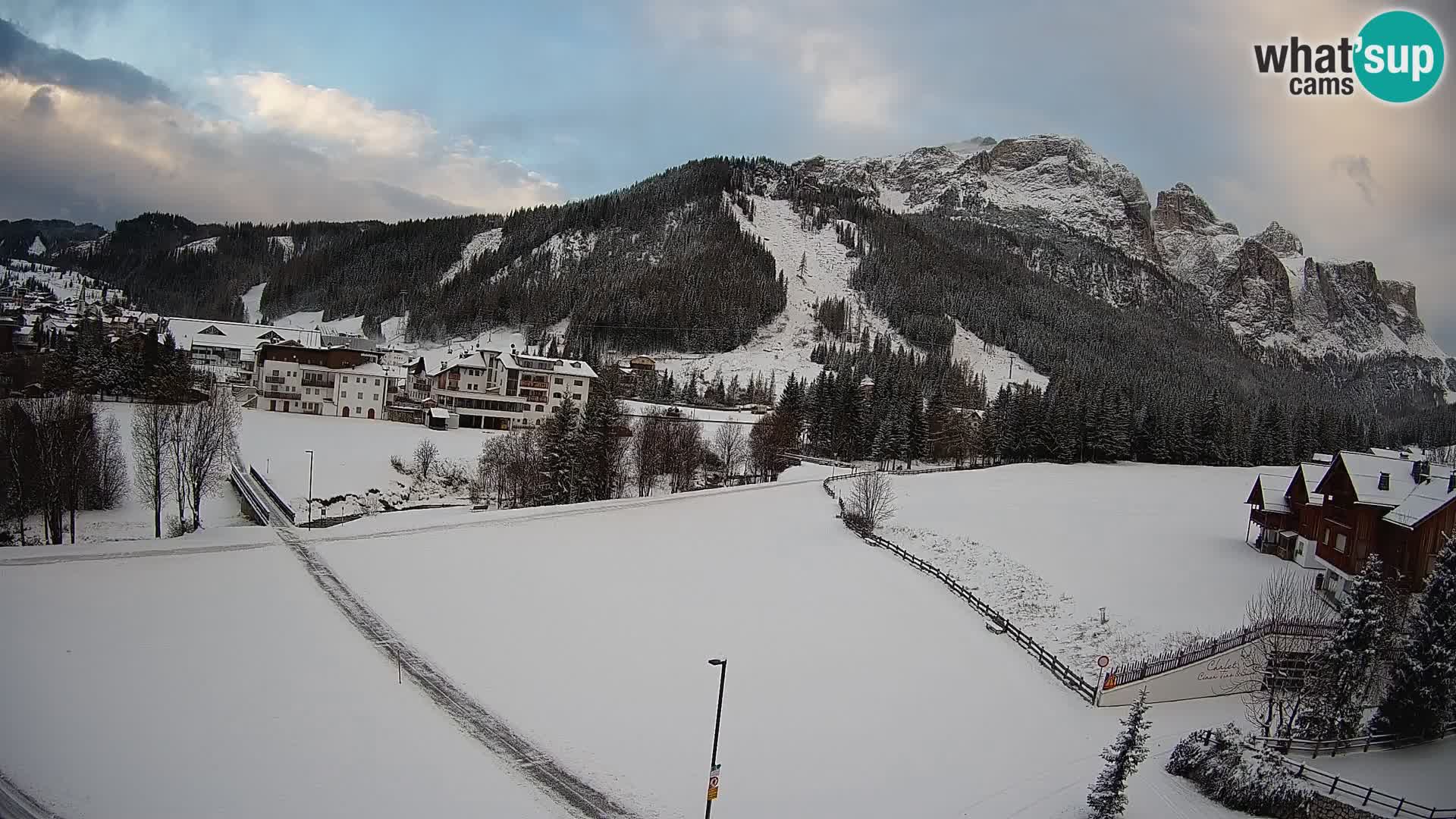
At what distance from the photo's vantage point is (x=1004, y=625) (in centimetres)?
3006

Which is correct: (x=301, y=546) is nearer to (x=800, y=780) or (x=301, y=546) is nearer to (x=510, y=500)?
(x=510, y=500)

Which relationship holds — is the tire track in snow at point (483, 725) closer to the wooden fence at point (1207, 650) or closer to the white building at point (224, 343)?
the wooden fence at point (1207, 650)

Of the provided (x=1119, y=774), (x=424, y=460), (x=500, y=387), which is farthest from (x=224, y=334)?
(x=1119, y=774)

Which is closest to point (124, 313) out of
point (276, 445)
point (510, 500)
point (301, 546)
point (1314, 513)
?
point (276, 445)

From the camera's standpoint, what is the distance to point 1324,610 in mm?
28562

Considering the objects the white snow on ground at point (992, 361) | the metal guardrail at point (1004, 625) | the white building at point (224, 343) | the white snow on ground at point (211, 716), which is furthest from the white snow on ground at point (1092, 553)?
the white snow on ground at point (992, 361)

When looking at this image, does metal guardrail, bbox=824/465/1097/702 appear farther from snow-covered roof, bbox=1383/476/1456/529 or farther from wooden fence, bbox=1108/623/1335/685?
snow-covered roof, bbox=1383/476/1456/529

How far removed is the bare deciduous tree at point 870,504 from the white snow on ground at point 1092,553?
0.97 m

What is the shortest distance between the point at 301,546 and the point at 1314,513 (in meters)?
48.6

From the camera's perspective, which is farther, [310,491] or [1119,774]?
[310,491]

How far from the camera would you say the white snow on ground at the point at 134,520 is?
3541cm

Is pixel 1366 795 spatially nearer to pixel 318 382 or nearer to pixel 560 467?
pixel 560 467

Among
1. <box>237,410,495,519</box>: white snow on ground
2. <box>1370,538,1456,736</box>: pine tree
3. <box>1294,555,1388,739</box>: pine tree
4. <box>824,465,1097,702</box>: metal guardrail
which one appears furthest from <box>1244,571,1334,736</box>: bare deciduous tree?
<box>237,410,495,519</box>: white snow on ground

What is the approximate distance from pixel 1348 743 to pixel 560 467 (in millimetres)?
44597
